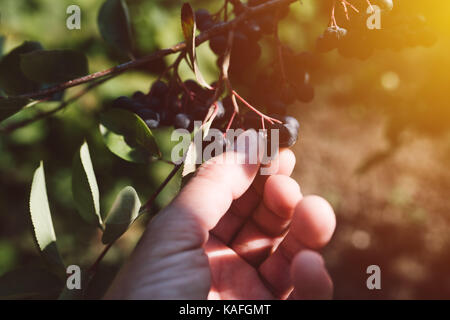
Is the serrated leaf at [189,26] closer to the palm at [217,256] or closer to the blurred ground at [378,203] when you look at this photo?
the palm at [217,256]

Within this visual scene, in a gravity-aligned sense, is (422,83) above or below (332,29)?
below

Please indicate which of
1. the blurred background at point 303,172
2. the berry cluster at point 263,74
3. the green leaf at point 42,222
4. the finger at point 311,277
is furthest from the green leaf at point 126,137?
the blurred background at point 303,172

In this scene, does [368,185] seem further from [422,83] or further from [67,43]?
[67,43]

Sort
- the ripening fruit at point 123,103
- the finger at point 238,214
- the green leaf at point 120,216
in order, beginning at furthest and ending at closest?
1. the finger at point 238,214
2. the ripening fruit at point 123,103
3. the green leaf at point 120,216

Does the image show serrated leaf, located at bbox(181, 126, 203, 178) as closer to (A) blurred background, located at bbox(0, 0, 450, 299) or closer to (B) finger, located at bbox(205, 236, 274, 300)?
(B) finger, located at bbox(205, 236, 274, 300)

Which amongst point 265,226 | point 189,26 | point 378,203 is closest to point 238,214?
point 265,226
